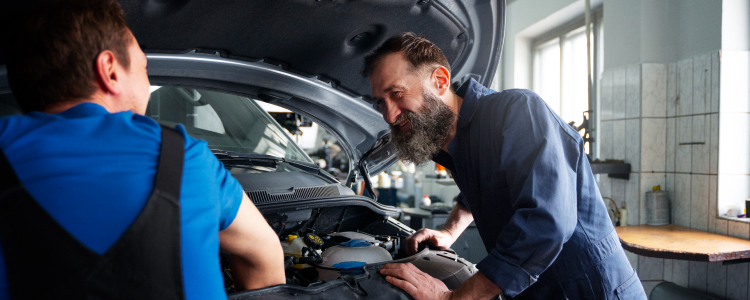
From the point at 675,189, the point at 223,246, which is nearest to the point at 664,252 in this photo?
the point at 675,189

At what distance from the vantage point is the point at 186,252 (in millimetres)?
633

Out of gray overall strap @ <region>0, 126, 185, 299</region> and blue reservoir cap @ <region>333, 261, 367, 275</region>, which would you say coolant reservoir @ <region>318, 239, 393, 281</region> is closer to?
blue reservoir cap @ <region>333, 261, 367, 275</region>

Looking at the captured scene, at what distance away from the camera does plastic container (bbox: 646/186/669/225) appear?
9.93ft

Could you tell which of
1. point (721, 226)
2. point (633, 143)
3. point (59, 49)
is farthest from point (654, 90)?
point (59, 49)

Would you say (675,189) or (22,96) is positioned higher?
(22,96)

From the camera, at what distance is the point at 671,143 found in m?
3.07

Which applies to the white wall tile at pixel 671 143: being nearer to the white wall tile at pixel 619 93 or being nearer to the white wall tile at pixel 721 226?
the white wall tile at pixel 619 93

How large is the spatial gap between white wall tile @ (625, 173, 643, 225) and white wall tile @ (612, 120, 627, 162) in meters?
0.19

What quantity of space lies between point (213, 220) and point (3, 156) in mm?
259

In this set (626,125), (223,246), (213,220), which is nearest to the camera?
(213,220)

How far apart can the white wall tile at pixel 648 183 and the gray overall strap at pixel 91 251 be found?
10.8ft

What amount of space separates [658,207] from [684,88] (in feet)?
2.56

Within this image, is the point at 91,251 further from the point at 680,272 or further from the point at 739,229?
the point at 680,272

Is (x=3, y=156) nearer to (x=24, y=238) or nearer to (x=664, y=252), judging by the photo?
(x=24, y=238)
